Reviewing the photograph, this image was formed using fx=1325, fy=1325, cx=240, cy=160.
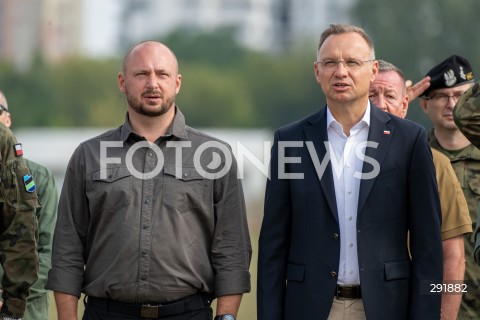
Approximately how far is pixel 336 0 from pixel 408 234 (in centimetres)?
11990

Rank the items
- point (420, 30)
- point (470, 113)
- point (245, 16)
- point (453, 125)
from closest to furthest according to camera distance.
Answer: point (470, 113), point (453, 125), point (420, 30), point (245, 16)

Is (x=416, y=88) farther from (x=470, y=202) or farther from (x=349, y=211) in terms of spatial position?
(x=349, y=211)

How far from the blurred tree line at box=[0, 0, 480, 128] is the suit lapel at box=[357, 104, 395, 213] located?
62.1 metres

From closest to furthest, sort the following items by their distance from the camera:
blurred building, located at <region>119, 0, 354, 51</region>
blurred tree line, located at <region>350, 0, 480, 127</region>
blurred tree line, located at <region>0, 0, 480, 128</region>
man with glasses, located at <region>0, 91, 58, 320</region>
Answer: man with glasses, located at <region>0, 91, 58, 320</region> < blurred tree line, located at <region>350, 0, 480, 127</region> < blurred tree line, located at <region>0, 0, 480, 128</region> < blurred building, located at <region>119, 0, 354, 51</region>

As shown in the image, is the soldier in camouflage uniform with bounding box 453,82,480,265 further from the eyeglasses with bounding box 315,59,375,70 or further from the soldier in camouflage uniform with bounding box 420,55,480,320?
the soldier in camouflage uniform with bounding box 420,55,480,320

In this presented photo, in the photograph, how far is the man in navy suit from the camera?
18.6 feet

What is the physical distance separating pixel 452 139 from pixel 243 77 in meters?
77.2

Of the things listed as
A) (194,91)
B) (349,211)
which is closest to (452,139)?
(349,211)

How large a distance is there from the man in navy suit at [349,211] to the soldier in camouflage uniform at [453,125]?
133 centimetres

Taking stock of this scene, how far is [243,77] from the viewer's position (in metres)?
84.4

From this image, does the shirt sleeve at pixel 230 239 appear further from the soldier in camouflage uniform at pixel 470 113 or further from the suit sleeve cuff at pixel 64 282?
the soldier in camouflage uniform at pixel 470 113

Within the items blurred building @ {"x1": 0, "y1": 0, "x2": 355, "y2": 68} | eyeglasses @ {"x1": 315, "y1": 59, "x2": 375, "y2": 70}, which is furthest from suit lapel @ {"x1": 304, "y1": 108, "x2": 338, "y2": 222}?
blurred building @ {"x1": 0, "y1": 0, "x2": 355, "y2": 68}

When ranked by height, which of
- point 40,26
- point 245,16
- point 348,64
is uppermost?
point 245,16

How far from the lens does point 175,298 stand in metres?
5.92
